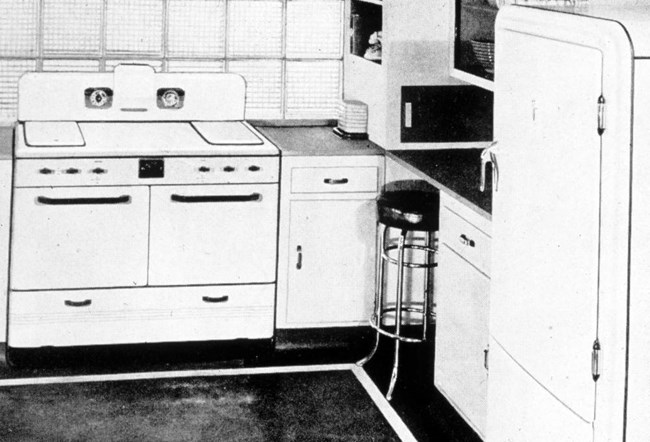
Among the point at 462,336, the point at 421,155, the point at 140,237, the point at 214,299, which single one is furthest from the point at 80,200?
the point at 462,336

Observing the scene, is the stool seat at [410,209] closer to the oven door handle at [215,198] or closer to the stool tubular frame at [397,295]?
the stool tubular frame at [397,295]

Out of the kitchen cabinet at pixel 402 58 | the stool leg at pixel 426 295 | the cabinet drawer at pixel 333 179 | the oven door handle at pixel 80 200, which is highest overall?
the kitchen cabinet at pixel 402 58

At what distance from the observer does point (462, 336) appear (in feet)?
12.8

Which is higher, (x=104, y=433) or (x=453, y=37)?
(x=453, y=37)

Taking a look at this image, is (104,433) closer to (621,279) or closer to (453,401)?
(453,401)

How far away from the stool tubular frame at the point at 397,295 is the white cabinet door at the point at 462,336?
0.76 ft

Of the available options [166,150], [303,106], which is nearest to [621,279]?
[166,150]

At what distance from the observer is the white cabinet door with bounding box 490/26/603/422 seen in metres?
2.38

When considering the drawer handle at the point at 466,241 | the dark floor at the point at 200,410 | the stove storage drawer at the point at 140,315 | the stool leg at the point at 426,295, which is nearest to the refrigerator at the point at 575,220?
the drawer handle at the point at 466,241

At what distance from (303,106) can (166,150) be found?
103 centimetres

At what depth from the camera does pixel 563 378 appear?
8.38 feet

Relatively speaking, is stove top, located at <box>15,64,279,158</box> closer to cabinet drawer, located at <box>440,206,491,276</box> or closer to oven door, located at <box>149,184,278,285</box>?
oven door, located at <box>149,184,278,285</box>

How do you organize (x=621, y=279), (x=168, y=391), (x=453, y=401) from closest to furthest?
(x=621, y=279) < (x=453, y=401) < (x=168, y=391)

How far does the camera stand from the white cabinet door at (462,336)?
371cm
